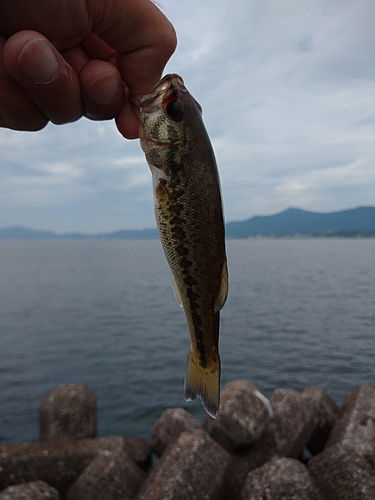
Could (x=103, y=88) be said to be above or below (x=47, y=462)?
above

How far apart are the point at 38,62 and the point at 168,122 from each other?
945mm

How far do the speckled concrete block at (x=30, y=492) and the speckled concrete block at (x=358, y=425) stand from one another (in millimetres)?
5279

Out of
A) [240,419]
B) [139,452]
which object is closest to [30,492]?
[139,452]

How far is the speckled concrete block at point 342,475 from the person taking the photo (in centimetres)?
597

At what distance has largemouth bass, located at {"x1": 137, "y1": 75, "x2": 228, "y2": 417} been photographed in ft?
9.64

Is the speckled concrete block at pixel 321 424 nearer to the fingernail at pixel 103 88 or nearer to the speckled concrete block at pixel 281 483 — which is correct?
the speckled concrete block at pixel 281 483

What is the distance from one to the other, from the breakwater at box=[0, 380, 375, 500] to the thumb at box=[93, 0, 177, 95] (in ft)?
17.8

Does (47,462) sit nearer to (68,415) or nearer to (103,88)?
(68,415)

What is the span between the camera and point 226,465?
6.67m

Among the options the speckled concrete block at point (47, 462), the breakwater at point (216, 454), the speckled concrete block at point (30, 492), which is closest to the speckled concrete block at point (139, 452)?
the breakwater at point (216, 454)

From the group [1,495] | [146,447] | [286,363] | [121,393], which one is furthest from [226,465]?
[286,363]

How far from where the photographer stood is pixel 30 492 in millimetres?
5820

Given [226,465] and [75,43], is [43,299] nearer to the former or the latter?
[226,465]

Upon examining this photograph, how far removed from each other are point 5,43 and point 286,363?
64.8 ft
